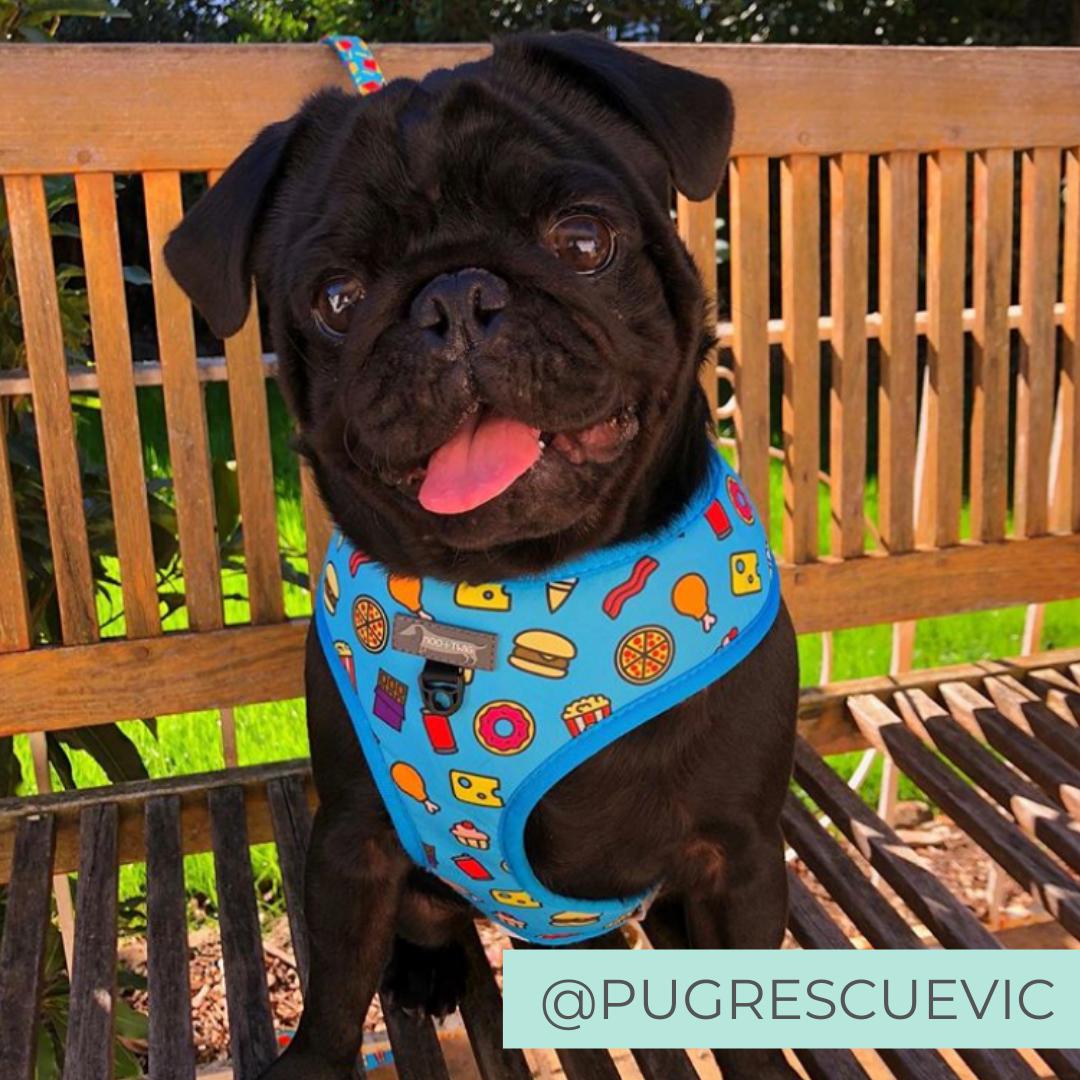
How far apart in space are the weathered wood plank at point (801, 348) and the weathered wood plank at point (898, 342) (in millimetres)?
112

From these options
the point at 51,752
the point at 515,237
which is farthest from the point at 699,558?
the point at 51,752

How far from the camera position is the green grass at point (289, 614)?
8.71 feet

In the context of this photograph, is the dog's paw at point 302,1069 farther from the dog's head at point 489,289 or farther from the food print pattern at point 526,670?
the dog's head at point 489,289

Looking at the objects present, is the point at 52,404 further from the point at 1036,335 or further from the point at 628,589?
the point at 1036,335

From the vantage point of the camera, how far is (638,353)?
120 cm

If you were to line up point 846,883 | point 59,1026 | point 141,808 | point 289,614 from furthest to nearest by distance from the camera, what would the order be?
point 289,614 < point 59,1026 < point 141,808 < point 846,883

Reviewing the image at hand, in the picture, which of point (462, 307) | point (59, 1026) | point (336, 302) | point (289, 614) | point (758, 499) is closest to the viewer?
point (462, 307)

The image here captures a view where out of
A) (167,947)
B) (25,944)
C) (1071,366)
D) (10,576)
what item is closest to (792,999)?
(167,947)

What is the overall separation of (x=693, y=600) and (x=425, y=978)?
1.88ft

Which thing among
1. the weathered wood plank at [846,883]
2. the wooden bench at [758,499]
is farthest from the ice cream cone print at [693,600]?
the wooden bench at [758,499]

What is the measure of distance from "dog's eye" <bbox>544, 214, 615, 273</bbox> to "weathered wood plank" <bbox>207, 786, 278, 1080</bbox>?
88cm

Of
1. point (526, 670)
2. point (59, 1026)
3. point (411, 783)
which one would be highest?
point (526, 670)

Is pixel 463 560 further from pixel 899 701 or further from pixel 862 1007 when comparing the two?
pixel 899 701

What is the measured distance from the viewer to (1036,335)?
7.10 feet
